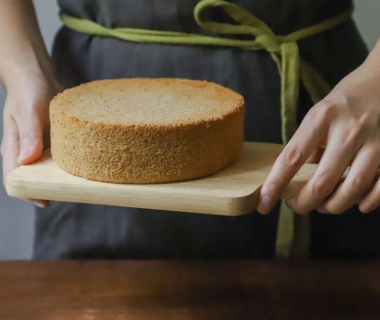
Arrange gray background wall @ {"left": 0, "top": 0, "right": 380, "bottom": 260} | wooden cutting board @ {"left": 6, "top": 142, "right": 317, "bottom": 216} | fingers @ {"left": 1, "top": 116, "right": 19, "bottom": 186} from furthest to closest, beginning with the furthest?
gray background wall @ {"left": 0, "top": 0, "right": 380, "bottom": 260} → fingers @ {"left": 1, "top": 116, "right": 19, "bottom": 186} → wooden cutting board @ {"left": 6, "top": 142, "right": 317, "bottom": 216}

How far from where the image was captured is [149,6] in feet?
2.12

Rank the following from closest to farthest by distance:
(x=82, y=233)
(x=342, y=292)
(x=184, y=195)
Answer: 1. (x=184, y=195)
2. (x=342, y=292)
3. (x=82, y=233)

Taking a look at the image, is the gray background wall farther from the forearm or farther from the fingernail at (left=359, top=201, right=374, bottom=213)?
the fingernail at (left=359, top=201, right=374, bottom=213)

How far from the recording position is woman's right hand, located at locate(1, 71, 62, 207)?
0.57 meters

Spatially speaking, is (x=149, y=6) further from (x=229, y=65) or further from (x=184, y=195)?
(x=184, y=195)

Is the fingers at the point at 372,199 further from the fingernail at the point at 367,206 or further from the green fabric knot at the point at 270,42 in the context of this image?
the green fabric knot at the point at 270,42

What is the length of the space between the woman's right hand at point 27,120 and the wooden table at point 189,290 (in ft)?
0.39

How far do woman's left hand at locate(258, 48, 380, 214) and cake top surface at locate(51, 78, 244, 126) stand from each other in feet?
0.27

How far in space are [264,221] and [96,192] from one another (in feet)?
0.96

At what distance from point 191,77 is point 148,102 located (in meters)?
0.13

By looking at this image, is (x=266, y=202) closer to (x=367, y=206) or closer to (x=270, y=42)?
(x=367, y=206)

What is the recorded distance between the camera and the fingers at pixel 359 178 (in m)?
0.50

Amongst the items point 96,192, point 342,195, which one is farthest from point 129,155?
point 342,195

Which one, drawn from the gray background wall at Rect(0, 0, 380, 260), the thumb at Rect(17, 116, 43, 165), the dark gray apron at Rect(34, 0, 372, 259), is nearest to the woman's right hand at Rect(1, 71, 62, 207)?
the thumb at Rect(17, 116, 43, 165)
